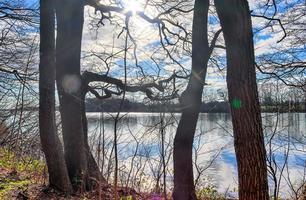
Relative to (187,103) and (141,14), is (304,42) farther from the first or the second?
(187,103)

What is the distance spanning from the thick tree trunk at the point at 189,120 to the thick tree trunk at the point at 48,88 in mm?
2335

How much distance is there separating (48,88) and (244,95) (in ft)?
13.4

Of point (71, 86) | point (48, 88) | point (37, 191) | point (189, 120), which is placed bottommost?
point (37, 191)

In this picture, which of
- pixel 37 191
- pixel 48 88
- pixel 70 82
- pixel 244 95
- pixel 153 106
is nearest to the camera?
pixel 244 95

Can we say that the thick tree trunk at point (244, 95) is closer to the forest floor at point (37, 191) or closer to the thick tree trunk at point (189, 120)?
the forest floor at point (37, 191)

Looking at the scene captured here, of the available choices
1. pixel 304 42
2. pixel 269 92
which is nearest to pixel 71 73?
pixel 269 92

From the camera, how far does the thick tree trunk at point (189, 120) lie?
712 cm

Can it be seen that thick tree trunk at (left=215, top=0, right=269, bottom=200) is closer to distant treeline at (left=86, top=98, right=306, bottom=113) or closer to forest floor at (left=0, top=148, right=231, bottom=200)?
distant treeline at (left=86, top=98, right=306, bottom=113)

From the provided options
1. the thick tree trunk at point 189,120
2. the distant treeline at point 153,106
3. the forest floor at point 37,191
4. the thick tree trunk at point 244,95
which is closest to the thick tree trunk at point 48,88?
the forest floor at point 37,191

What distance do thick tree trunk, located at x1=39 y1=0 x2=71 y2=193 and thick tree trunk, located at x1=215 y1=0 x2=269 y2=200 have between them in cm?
384

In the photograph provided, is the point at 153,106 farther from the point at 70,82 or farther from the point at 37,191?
the point at 37,191

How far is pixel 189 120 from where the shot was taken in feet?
23.7

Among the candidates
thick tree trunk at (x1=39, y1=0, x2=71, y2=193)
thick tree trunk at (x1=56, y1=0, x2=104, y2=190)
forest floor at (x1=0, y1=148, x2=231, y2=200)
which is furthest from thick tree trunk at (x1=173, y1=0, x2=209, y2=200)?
Answer: thick tree trunk at (x1=39, y1=0, x2=71, y2=193)

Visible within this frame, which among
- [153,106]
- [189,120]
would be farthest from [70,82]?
[189,120]
